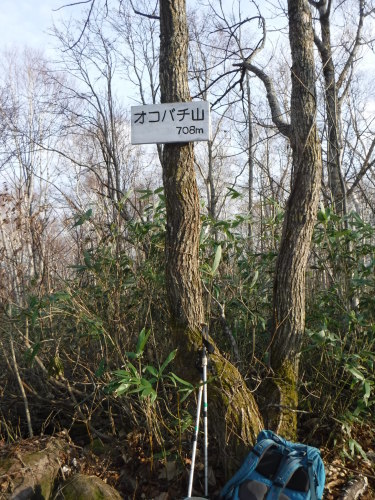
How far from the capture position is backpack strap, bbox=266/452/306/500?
262 centimetres

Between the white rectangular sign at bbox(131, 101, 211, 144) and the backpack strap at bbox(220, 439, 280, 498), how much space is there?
197 centimetres

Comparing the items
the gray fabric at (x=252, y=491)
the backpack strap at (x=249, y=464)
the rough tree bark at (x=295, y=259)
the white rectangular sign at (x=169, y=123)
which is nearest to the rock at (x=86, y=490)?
the backpack strap at (x=249, y=464)

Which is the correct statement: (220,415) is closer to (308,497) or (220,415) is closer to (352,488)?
(308,497)

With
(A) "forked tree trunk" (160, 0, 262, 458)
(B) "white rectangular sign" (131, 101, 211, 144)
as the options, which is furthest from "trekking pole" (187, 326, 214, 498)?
(B) "white rectangular sign" (131, 101, 211, 144)

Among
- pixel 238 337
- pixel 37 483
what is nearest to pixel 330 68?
pixel 238 337

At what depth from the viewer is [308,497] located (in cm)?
257

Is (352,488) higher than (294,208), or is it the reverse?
(294,208)

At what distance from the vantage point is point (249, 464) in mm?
2777

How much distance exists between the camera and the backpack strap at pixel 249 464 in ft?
9.04

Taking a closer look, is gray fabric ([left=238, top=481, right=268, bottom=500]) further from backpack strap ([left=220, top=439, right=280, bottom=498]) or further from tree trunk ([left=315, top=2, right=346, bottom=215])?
tree trunk ([left=315, top=2, right=346, bottom=215])

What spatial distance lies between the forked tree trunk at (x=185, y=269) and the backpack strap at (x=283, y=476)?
0.42 metres

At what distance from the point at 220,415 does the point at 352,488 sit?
3.38 feet

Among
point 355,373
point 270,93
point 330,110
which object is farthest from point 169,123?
point 330,110

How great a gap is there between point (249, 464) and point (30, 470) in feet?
4.84
